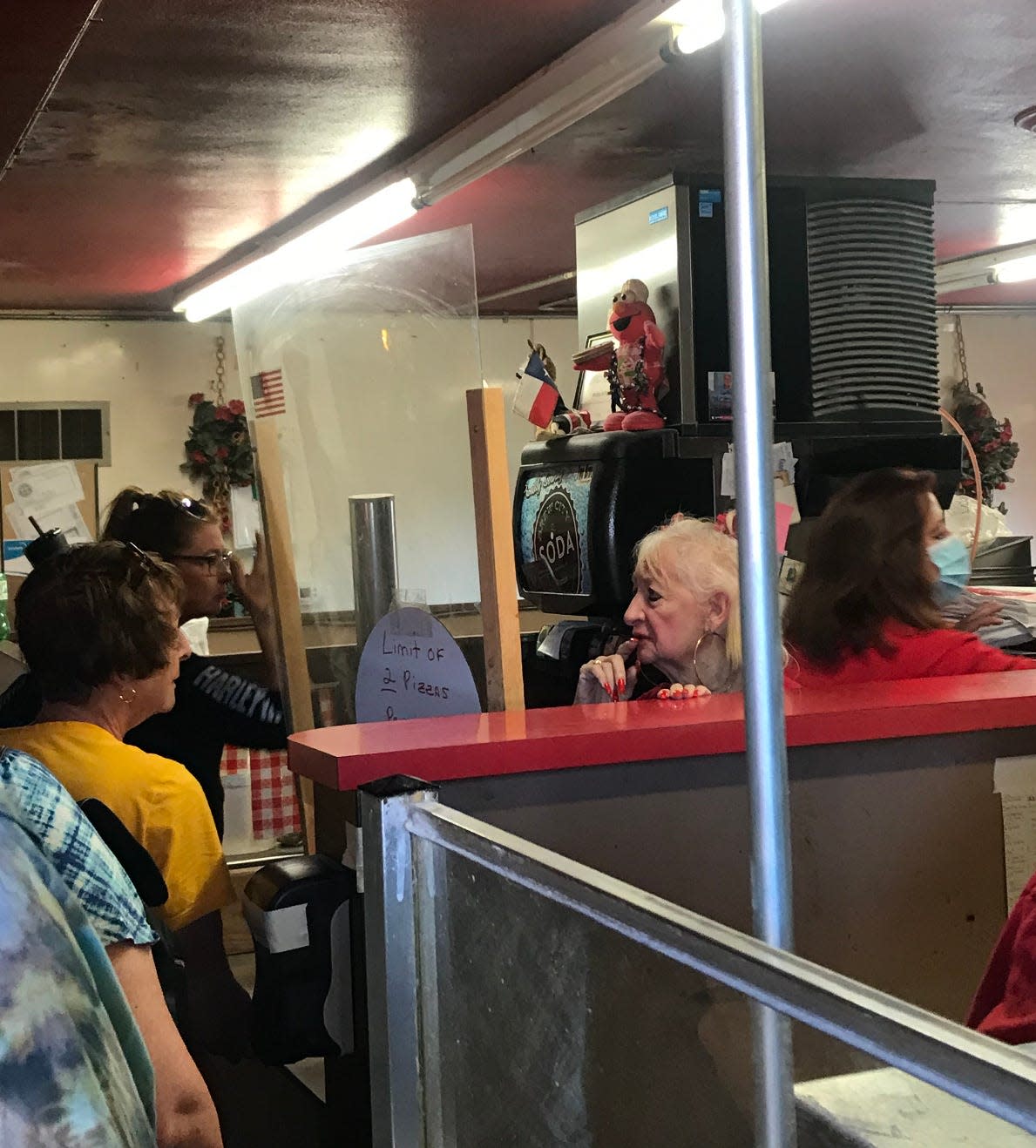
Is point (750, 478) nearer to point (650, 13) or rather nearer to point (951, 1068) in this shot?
point (951, 1068)

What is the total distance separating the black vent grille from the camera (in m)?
3.37

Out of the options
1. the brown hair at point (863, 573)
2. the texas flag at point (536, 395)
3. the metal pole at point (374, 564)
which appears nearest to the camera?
the metal pole at point (374, 564)

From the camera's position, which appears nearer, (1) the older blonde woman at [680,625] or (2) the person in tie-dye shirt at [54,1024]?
(2) the person in tie-dye shirt at [54,1024]

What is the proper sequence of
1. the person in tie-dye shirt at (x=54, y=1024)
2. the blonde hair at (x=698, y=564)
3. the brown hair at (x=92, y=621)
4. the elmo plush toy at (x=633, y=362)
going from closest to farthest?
the person in tie-dye shirt at (x=54, y=1024), the brown hair at (x=92, y=621), the blonde hair at (x=698, y=564), the elmo plush toy at (x=633, y=362)

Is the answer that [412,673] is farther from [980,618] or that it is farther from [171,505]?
[980,618]

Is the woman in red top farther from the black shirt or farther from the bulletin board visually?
the bulletin board

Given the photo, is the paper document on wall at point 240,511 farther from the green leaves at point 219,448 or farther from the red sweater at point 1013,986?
the red sweater at point 1013,986

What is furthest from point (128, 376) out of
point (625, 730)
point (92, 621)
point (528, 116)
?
point (625, 730)

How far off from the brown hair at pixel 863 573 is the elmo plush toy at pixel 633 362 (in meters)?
0.63

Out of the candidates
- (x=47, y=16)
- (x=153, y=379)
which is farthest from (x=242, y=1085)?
(x=153, y=379)

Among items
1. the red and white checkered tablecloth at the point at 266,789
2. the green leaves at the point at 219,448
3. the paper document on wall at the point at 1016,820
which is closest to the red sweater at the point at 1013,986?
the paper document on wall at the point at 1016,820

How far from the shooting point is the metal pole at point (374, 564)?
2.23 meters

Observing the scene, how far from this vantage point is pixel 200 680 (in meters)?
2.67

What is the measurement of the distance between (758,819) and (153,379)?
6298 millimetres
